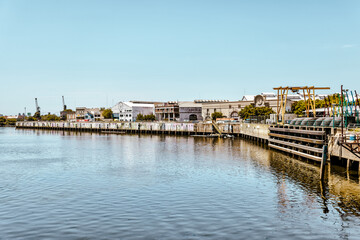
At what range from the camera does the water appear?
73.5 ft

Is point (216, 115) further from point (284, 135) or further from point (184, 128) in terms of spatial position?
point (284, 135)

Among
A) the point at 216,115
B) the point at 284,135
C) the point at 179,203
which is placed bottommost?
the point at 179,203

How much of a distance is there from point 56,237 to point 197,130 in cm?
11366

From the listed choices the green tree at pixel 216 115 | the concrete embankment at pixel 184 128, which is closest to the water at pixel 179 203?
the concrete embankment at pixel 184 128

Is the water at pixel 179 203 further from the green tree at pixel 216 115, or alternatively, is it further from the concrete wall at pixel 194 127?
the green tree at pixel 216 115

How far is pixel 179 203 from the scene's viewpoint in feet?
95.3

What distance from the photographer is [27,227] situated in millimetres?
23500

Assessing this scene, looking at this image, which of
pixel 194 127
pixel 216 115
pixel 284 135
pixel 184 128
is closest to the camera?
pixel 284 135

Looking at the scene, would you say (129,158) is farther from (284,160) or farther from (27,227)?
(27,227)

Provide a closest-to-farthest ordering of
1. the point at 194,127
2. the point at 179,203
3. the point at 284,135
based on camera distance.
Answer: the point at 179,203, the point at 284,135, the point at 194,127

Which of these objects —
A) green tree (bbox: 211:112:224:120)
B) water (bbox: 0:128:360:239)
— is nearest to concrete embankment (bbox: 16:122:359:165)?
water (bbox: 0:128:360:239)

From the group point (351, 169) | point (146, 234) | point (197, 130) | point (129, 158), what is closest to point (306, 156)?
point (351, 169)

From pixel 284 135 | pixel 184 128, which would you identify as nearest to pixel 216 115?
pixel 184 128

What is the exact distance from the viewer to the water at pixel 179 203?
22406 mm
